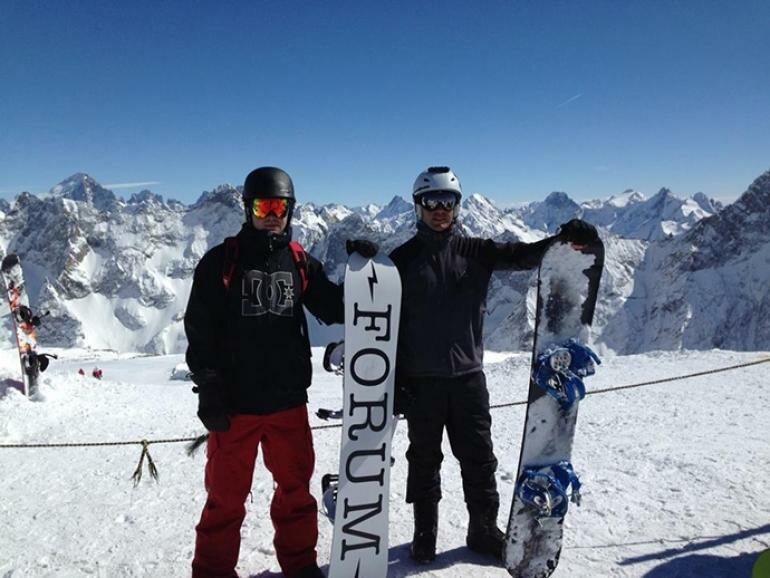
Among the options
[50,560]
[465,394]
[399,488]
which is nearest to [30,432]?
[50,560]

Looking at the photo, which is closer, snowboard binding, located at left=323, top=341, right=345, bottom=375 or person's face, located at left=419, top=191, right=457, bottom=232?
snowboard binding, located at left=323, top=341, right=345, bottom=375

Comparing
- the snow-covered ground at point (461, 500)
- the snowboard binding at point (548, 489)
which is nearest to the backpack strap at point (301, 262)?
the snowboard binding at point (548, 489)

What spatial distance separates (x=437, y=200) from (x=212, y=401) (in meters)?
2.18

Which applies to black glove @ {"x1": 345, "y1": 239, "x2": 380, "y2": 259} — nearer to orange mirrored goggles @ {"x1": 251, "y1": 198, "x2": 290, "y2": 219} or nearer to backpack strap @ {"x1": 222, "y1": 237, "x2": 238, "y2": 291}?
orange mirrored goggles @ {"x1": 251, "y1": 198, "x2": 290, "y2": 219}

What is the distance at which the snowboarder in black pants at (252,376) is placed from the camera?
333cm

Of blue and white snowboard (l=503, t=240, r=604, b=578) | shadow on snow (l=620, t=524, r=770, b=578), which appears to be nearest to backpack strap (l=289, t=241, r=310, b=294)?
blue and white snowboard (l=503, t=240, r=604, b=578)

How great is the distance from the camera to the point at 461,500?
4914 millimetres

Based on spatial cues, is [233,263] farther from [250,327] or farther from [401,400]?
[401,400]

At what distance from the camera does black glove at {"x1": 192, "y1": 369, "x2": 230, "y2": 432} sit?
3221 millimetres

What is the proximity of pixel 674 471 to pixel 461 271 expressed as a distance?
12.8 ft

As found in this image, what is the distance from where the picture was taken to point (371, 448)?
3484mm

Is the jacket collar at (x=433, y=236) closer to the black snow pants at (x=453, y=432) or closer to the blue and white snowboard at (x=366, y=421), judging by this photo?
the blue and white snowboard at (x=366, y=421)

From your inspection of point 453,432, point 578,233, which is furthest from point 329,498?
point 578,233

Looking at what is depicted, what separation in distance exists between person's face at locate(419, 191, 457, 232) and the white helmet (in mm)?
38
